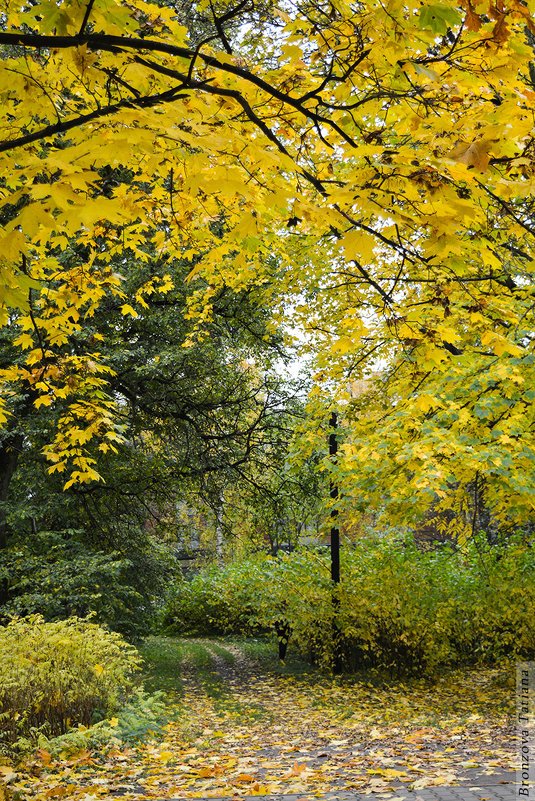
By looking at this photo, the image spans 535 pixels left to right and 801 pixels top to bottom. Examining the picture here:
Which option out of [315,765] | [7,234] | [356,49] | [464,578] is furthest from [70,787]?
[464,578]

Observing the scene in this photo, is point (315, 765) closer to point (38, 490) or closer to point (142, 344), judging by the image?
point (38, 490)

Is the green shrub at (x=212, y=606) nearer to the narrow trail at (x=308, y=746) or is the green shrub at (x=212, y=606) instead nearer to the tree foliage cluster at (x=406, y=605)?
the tree foliage cluster at (x=406, y=605)

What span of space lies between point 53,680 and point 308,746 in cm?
222

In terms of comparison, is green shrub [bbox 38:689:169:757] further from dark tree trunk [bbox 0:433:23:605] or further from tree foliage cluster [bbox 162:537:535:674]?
tree foliage cluster [bbox 162:537:535:674]

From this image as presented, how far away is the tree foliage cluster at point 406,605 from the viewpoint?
8.27 metres

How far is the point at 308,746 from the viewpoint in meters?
5.25

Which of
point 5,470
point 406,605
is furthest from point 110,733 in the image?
point 5,470

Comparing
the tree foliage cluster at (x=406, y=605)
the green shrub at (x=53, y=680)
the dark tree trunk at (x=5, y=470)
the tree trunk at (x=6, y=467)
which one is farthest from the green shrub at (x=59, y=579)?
the tree foliage cluster at (x=406, y=605)

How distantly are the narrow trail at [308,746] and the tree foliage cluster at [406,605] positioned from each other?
22.0 inches

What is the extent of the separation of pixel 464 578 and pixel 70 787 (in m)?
6.77

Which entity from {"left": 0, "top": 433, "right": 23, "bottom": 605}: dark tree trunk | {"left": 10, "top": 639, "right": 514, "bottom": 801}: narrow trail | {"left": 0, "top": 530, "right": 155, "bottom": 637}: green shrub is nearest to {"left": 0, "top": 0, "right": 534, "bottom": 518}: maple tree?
{"left": 10, "top": 639, "right": 514, "bottom": 801}: narrow trail

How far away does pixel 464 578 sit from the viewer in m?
9.04

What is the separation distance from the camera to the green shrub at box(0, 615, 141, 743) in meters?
4.87

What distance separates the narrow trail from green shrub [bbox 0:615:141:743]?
0.58 meters
